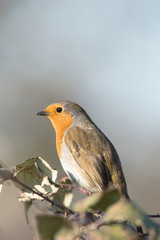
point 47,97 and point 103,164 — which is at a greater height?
point 47,97

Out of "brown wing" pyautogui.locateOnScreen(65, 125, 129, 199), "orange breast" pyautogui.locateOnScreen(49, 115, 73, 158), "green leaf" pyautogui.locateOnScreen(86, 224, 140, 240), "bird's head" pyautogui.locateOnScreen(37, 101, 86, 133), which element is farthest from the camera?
"bird's head" pyautogui.locateOnScreen(37, 101, 86, 133)

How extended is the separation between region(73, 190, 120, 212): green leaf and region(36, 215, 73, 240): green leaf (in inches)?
2.0

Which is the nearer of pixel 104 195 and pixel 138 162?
pixel 104 195

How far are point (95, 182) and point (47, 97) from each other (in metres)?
5.54

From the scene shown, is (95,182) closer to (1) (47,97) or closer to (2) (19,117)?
Answer: (2) (19,117)

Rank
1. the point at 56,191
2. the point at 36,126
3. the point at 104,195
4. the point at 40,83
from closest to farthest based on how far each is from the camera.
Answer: the point at 104,195, the point at 56,191, the point at 36,126, the point at 40,83

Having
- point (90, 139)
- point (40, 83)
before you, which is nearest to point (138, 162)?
point (40, 83)

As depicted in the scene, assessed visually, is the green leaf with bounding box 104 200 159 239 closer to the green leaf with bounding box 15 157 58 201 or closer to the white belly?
the green leaf with bounding box 15 157 58 201

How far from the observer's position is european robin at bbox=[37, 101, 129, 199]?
3213mm

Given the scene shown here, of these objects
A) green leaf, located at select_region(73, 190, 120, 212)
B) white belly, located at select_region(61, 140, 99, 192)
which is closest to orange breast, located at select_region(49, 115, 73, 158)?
white belly, located at select_region(61, 140, 99, 192)

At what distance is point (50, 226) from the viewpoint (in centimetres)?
94

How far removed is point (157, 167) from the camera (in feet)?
25.6

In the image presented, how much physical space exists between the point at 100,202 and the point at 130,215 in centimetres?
9

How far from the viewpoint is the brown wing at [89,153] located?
322 centimetres
